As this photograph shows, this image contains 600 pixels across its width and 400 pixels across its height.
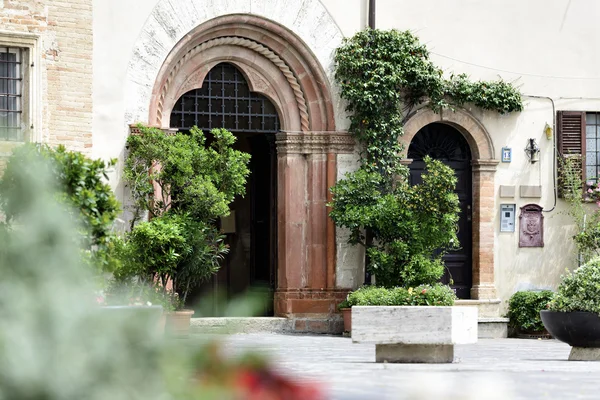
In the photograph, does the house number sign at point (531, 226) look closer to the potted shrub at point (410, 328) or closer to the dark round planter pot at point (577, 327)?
the dark round planter pot at point (577, 327)

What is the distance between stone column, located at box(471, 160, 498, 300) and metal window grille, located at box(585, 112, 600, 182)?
154 centimetres

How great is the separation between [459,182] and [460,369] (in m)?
8.32

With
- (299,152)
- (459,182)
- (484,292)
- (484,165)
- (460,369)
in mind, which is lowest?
(460,369)

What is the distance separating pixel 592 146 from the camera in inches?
717

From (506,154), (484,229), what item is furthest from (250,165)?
(506,154)

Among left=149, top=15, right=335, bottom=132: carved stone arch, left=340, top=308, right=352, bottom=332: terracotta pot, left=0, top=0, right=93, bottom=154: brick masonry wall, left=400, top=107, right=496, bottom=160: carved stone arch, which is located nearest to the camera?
left=0, top=0, right=93, bottom=154: brick masonry wall

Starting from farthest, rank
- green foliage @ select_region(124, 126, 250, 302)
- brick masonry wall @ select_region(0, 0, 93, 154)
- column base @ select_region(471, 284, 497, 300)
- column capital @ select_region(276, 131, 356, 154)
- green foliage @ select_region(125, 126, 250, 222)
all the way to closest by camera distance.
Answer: column base @ select_region(471, 284, 497, 300) → column capital @ select_region(276, 131, 356, 154) → green foliage @ select_region(125, 126, 250, 222) → brick masonry wall @ select_region(0, 0, 93, 154) → green foliage @ select_region(124, 126, 250, 302)

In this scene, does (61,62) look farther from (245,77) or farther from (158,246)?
(245,77)

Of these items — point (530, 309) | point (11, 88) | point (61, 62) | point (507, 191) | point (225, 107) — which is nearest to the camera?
point (11, 88)

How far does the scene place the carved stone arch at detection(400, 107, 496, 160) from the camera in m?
17.2

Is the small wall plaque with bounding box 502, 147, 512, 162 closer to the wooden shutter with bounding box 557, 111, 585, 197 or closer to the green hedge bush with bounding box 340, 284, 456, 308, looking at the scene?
the wooden shutter with bounding box 557, 111, 585, 197

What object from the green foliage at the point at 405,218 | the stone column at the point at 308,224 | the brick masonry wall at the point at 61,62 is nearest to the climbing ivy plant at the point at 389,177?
the green foliage at the point at 405,218

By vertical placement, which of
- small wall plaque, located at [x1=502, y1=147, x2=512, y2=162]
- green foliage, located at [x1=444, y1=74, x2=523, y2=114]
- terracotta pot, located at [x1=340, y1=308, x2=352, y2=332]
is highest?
green foliage, located at [x1=444, y1=74, x2=523, y2=114]

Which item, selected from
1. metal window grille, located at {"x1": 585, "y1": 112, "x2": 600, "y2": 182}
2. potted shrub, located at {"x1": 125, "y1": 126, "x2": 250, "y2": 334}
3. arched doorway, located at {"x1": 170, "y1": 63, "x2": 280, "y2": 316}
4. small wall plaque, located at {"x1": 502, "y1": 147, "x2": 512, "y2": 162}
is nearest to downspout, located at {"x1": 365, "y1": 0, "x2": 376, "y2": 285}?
arched doorway, located at {"x1": 170, "y1": 63, "x2": 280, "y2": 316}
